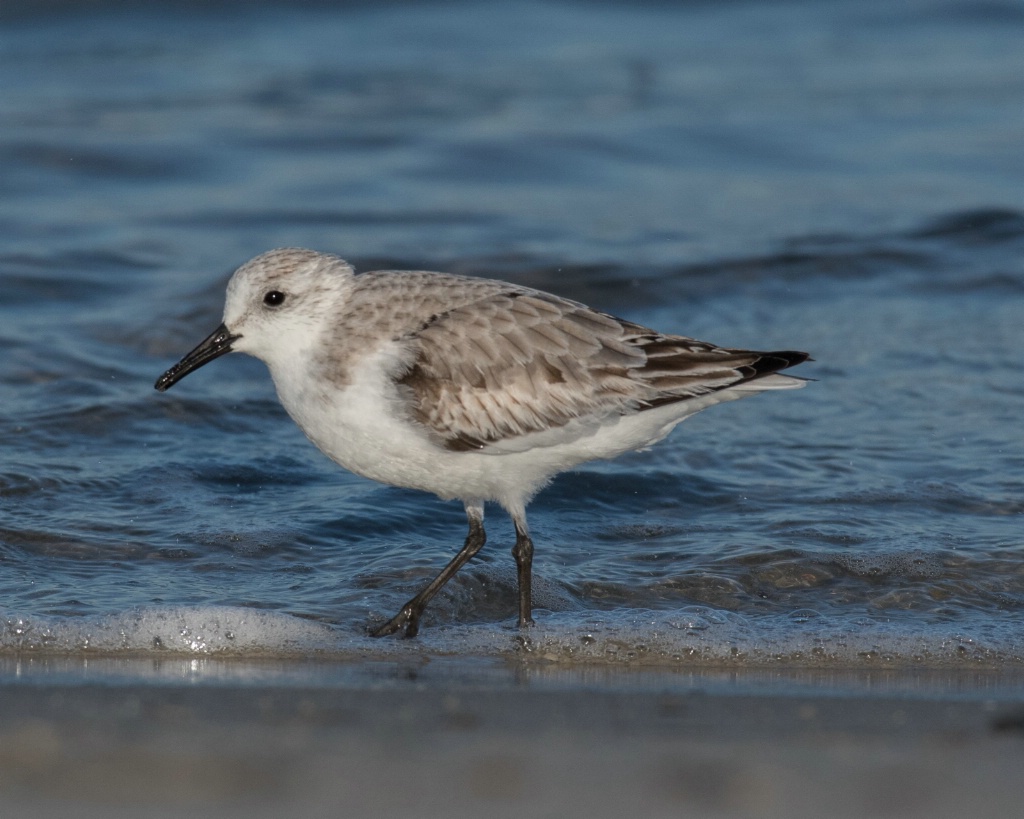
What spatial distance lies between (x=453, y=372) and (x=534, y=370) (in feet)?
1.21

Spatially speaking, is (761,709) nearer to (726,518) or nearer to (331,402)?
(331,402)

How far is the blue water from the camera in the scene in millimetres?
6945

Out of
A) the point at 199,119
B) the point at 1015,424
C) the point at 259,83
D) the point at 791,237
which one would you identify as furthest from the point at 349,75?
the point at 1015,424

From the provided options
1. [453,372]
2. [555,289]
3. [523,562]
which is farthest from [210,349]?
[555,289]

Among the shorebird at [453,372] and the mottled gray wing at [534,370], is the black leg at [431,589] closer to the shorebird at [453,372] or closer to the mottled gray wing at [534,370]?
the shorebird at [453,372]

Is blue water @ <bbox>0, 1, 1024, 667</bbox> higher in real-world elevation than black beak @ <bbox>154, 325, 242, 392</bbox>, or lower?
lower

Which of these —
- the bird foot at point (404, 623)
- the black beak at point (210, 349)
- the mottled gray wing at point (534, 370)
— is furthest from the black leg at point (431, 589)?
the black beak at point (210, 349)

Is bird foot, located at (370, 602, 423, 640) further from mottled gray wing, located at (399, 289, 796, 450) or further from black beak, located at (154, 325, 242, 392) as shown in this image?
black beak, located at (154, 325, 242, 392)

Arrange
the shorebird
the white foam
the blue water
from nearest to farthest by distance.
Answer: the white foam, the shorebird, the blue water

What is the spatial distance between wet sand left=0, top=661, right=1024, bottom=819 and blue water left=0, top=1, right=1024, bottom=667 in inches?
43.0

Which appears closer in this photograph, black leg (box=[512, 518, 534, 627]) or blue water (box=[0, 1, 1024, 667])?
black leg (box=[512, 518, 534, 627])

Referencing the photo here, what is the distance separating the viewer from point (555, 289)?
1263 centimetres

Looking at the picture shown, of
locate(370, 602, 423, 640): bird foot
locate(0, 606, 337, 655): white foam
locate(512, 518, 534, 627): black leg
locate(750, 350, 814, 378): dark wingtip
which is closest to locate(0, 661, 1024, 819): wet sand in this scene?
locate(0, 606, 337, 655): white foam

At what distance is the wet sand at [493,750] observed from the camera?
4109 mm
